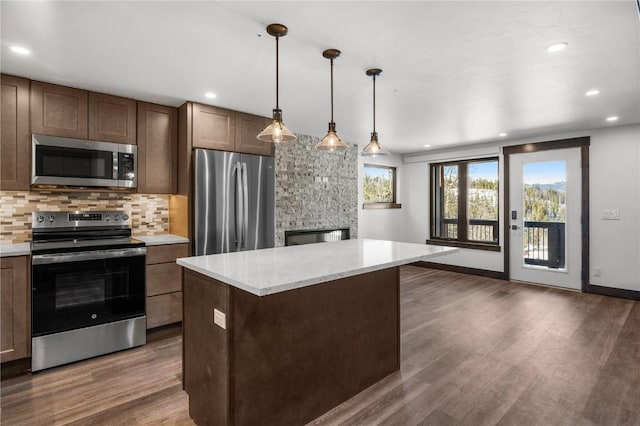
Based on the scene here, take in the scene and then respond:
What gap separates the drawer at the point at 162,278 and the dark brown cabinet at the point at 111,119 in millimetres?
1300

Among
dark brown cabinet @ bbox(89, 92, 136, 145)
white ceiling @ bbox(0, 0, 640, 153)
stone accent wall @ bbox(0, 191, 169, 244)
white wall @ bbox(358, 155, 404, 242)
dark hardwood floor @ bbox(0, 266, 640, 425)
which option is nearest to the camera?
white ceiling @ bbox(0, 0, 640, 153)

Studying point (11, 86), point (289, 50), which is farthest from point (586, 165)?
point (11, 86)

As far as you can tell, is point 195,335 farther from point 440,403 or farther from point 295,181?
point 295,181

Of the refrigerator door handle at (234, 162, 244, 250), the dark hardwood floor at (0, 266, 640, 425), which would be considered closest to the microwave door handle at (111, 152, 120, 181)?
the refrigerator door handle at (234, 162, 244, 250)

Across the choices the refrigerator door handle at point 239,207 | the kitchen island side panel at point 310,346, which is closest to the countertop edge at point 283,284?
the kitchen island side panel at point 310,346

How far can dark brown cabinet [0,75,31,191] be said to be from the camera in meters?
2.75

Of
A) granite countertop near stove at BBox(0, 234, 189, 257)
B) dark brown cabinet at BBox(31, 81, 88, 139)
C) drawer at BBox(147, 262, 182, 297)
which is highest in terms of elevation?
dark brown cabinet at BBox(31, 81, 88, 139)

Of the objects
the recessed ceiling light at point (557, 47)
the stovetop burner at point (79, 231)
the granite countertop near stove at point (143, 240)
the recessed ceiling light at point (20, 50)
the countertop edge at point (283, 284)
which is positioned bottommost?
the countertop edge at point (283, 284)

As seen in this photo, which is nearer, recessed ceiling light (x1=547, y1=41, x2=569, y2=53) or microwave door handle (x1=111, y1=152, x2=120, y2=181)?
recessed ceiling light (x1=547, y1=41, x2=569, y2=53)

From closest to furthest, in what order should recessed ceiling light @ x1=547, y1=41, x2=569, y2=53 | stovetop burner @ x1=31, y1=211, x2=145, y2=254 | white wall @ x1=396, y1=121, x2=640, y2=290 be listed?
recessed ceiling light @ x1=547, y1=41, x2=569, y2=53 < stovetop burner @ x1=31, y1=211, x2=145, y2=254 < white wall @ x1=396, y1=121, x2=640, y2=290

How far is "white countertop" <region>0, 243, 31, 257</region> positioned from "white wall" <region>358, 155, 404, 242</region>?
15.1ft

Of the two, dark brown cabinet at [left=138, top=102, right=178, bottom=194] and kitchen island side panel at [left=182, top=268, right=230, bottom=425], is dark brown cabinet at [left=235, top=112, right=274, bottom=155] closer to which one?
dark brown cabinet at [left=138, top=102, right=178, bottom=194]

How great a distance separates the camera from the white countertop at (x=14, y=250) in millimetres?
2566

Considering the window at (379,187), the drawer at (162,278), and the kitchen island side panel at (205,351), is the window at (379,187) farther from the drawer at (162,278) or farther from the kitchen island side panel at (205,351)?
the kitchen island side panel at (205,351)
